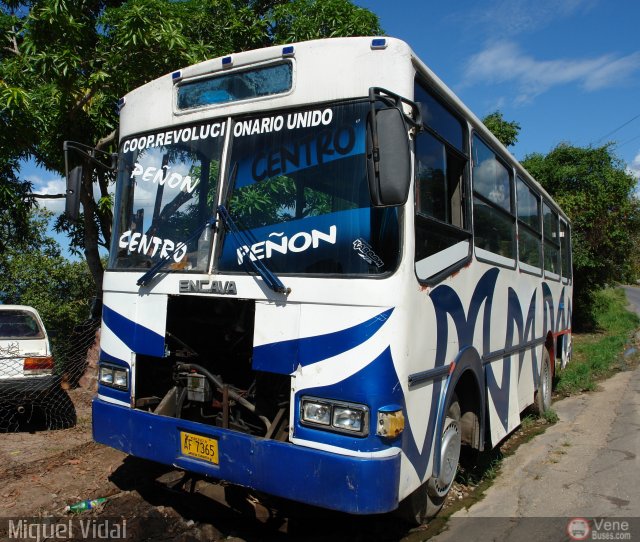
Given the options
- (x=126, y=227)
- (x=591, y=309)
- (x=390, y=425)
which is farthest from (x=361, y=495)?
(x=591, y=309)

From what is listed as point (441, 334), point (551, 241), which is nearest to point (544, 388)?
point (551, 241)

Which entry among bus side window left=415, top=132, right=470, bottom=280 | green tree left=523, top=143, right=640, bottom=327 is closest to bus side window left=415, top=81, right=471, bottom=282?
bus side window left=415, top=132, right=470, bottom=280

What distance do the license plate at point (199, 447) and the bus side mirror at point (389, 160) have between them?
72.2 inches

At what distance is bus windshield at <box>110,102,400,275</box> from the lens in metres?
3.29

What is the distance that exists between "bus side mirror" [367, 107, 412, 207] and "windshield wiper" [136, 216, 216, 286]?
124 centimetres

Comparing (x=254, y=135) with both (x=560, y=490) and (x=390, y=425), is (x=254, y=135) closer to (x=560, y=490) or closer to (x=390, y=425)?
(x=390, y=425)

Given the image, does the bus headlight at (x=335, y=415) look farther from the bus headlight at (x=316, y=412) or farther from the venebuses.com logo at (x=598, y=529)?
the venebuses.com logo at (x=598, y=529)

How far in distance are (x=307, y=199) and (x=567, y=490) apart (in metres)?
3.56

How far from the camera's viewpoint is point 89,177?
803 cm

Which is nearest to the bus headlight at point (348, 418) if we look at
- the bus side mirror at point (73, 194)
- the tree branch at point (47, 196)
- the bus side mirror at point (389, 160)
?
the bus side mirror at point (389, 160)

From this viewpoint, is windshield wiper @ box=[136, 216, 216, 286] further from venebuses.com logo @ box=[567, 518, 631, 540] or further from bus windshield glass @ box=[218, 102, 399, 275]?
venebuses.com logo @ box=[567, 518, 631, 540]

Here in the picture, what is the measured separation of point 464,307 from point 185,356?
2130mm

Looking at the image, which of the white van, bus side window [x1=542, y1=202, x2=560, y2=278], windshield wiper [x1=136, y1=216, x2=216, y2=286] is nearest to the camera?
windshield wiper [x1=136, y1=216, x2=216, y2=286]

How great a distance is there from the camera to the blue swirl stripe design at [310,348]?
313 cm
